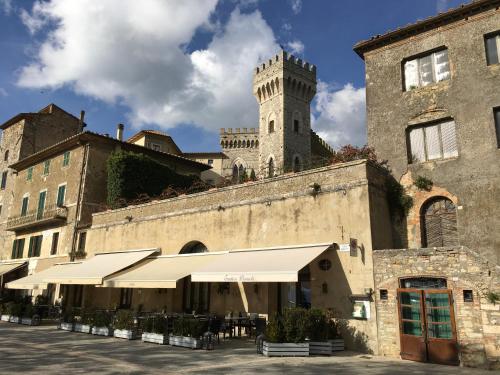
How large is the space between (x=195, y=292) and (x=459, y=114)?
11.0 m

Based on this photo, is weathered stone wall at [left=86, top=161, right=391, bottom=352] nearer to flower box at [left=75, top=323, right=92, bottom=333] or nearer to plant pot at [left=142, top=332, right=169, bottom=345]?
plant pot at [left=142, top=332, right=169, bottom=345]

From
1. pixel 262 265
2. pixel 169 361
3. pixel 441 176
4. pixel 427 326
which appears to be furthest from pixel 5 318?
pixel 441 176

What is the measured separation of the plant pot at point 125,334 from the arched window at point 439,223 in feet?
30.7

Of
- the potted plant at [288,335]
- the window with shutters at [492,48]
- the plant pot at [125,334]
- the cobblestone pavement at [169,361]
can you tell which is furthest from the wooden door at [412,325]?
the plant pot at [125,334]

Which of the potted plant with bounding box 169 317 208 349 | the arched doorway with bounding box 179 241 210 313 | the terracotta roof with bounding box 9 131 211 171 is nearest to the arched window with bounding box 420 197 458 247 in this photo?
the potted plant with bounding box 169 317 208 349

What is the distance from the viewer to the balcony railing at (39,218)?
22844 millimetres

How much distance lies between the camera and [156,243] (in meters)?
17.5

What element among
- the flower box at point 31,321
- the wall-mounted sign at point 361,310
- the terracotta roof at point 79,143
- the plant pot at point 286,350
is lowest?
the plant pot at point 286,350

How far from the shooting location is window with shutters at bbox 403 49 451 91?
539 inches

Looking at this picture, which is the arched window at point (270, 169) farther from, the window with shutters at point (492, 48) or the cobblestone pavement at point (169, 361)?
the window with shutters at point (492, 48)

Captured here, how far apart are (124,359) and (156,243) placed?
316 inches

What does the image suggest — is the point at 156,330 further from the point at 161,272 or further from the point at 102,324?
the point at 102,324

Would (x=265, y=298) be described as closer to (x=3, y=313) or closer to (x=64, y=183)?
(x=3, y=313)

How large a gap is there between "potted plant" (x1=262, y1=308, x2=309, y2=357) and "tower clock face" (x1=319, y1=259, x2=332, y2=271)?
1.84 meters
